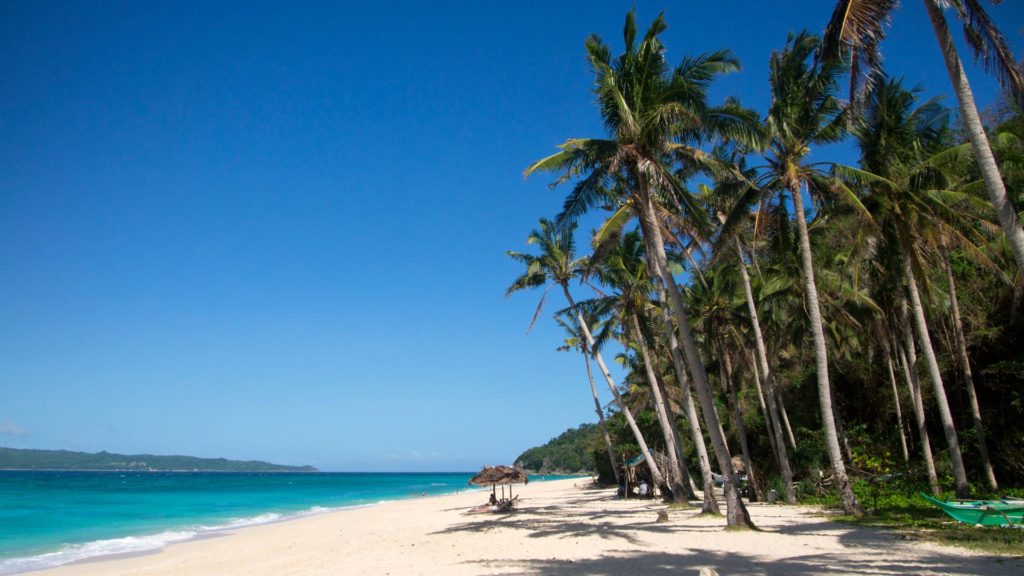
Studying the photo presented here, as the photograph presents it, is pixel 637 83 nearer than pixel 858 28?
No

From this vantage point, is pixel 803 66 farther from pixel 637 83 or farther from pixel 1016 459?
pixel 1016 459

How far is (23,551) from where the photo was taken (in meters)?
19.0

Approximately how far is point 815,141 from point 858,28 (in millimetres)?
6390

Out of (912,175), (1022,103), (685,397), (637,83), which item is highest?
(637,83)

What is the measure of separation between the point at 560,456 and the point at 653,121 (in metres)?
124

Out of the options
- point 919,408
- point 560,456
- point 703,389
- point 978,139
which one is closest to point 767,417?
point 919,408

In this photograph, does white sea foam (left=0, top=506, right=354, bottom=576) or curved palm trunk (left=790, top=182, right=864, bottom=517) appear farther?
white sea foam (left=0, top=506, right=354, bottom=576)

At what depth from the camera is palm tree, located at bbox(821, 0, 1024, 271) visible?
6793 mm

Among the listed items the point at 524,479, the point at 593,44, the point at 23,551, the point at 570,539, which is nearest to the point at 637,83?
the point at 593,44

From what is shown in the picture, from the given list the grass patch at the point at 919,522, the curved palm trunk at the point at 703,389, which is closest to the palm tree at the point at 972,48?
the grass patch at the point at 919,522

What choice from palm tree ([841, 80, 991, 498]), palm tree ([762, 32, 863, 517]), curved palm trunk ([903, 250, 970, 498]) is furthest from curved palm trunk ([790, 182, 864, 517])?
curved palm trunk ([903, 250, 970, 498])

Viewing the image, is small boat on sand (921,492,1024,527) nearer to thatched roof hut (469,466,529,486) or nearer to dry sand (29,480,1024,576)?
dry sand (29,480,1024,576)

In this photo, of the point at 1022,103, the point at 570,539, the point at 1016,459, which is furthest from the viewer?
the point at 1016,459

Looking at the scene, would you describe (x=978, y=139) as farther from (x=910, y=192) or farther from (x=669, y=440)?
(x=669, y=440)
